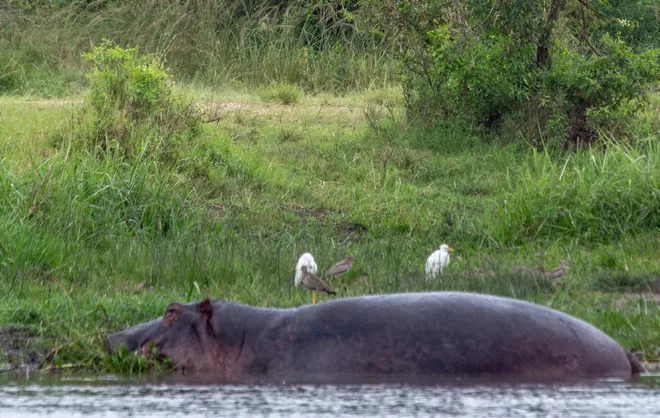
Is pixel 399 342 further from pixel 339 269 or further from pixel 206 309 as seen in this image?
pixel 339 269

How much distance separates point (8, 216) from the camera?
7.36 metres

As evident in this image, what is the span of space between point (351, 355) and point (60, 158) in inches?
189

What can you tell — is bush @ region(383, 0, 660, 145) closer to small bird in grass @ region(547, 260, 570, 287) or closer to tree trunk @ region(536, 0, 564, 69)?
tree trunk @ region(536, 0, 564, 69)

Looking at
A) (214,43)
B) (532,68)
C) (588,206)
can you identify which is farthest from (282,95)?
(588,206)

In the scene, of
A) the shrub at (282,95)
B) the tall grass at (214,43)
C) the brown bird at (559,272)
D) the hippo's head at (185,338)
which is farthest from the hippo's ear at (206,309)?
the tall grass at (214,43)

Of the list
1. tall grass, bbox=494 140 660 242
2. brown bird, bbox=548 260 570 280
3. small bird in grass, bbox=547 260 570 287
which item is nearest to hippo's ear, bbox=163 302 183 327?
small bird in grass, bbox=547 260 570 287

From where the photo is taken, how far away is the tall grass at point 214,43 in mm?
14695

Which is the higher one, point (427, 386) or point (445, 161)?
point (445, 161)

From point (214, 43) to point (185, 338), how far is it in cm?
1072

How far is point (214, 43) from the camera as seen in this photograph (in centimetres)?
1506

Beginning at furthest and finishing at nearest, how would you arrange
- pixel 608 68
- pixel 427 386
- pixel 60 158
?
pixel 608 68 → pixel 60 158 → pixel 427 386

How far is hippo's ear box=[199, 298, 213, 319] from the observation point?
184 inches

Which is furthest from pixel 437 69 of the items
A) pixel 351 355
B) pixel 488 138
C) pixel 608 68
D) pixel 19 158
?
pixel 351 355

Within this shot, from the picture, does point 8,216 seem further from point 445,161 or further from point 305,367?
point 445,161
